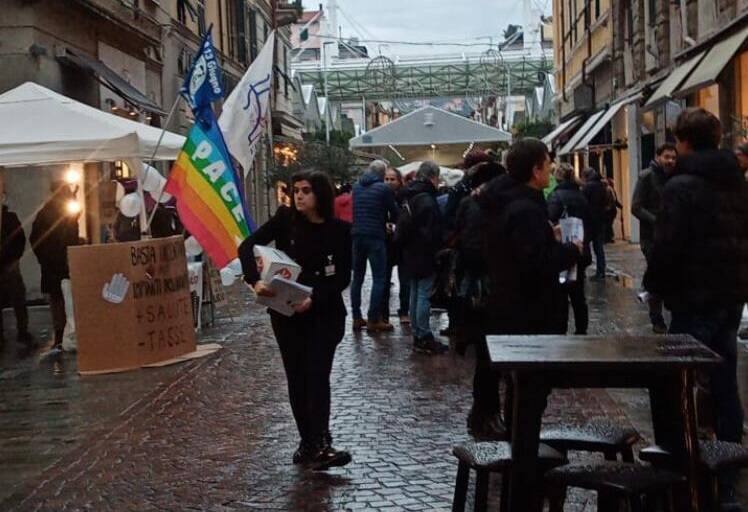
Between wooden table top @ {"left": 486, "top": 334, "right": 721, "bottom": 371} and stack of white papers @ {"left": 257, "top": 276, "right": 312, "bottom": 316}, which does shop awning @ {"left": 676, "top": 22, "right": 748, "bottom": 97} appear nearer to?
stack of white papers @ {"left": 257, "top": 276, "right": 312, "bottom": 316}

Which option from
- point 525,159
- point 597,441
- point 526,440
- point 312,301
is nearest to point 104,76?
point 312,301

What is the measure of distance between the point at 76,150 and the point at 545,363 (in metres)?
7.97

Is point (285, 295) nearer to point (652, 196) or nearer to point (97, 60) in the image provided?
point (652, 196)

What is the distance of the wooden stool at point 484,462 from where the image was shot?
4559 millimetres

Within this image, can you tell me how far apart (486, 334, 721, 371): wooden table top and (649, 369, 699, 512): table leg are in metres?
0.10

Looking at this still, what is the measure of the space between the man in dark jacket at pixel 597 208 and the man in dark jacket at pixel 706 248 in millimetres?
9963

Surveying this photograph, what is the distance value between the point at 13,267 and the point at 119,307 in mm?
3102

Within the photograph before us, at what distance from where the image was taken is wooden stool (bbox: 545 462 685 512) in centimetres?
411

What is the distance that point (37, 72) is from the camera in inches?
672

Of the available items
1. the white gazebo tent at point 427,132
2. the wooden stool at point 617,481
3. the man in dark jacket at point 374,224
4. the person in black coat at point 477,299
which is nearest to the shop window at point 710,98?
the white gazebo tent at point 427,132

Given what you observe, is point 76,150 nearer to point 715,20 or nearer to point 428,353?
point 428,353

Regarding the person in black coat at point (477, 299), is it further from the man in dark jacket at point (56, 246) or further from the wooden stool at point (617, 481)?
the man in dark jacket at point (56, 246)

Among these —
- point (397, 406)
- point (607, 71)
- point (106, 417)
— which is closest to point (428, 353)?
point (397, 406)

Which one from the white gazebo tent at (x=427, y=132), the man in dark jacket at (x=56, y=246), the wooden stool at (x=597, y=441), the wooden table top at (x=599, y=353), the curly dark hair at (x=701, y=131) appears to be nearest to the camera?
the wooden table top at (x=599, y=353)
